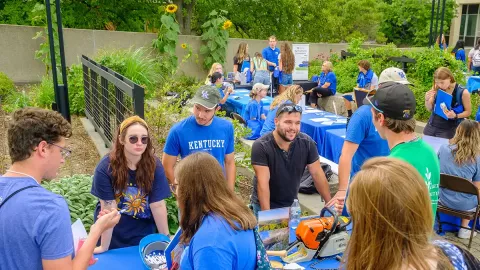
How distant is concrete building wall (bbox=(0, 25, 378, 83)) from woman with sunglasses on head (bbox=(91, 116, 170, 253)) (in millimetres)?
9929

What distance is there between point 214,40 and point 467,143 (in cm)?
1157

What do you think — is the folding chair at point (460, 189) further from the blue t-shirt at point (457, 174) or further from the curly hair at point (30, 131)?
the curly hair at point (30, 131)

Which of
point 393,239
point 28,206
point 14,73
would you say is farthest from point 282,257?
point 14,73

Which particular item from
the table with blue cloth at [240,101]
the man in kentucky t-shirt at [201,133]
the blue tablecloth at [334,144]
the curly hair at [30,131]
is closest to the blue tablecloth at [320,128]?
the blue tablecloth at [334,144]

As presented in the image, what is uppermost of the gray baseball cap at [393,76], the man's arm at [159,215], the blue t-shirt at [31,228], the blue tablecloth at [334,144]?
the gray baseball cap at [393,76]

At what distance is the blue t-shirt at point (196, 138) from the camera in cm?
372

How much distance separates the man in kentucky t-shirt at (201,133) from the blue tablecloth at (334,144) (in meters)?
3.00

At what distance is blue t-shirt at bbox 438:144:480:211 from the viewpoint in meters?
4.70

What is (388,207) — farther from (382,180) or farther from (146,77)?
(146,77)

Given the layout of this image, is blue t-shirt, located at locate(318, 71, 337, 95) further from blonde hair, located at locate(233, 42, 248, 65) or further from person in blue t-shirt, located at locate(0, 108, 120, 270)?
person in blue t-shirt, located at locate(0, 108, 120, 270)

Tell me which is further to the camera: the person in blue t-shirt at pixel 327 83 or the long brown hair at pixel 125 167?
the person in blue t-shirt at pixel 327 83

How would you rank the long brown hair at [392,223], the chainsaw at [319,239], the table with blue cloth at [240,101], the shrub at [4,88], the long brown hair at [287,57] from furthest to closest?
the long brown hair at [287,57], the shrub at [4,88], the table with blue cloth at [240,101], the chainsaw at [319,239], the long brown hair at [392,223]

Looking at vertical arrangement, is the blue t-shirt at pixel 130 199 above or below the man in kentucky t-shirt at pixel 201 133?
below

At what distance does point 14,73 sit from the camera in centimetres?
1257
